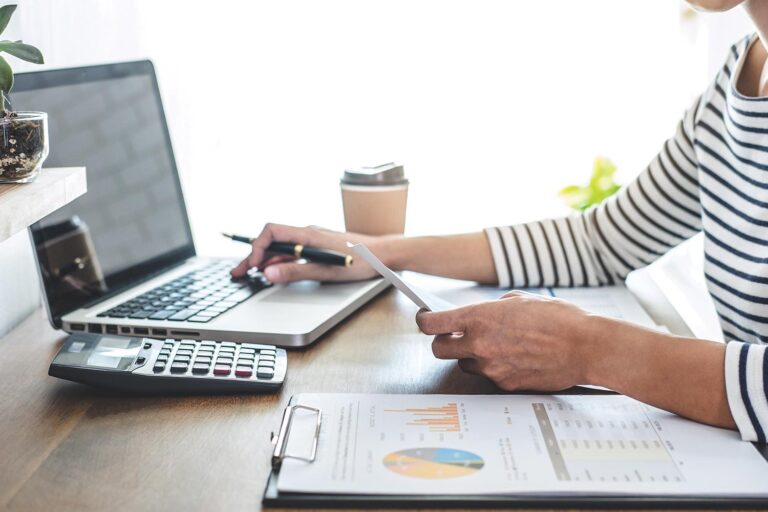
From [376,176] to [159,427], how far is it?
639mm

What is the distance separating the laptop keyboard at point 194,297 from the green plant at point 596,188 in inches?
30.9

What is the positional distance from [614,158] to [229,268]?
1.01 m

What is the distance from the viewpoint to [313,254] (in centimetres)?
118

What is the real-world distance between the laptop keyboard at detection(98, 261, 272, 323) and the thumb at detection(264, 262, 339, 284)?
0.02 meters

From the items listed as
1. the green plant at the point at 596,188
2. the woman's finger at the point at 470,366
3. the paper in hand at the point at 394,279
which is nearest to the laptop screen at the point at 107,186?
the paper in hand at the point at 394,279

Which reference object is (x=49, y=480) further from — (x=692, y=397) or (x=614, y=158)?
(x=614, y=158)

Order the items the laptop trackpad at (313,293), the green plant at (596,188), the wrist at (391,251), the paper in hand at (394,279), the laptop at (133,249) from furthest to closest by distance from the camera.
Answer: the green plant at (596,188)
the wrist at (391,251)
the laptop trackpad at (313,293)
the laptop at (133,249)
the paper in hand at (394,279)

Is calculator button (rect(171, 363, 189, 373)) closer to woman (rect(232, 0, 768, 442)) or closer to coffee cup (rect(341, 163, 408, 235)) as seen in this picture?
woman (rect(232, 0, 768, 442))

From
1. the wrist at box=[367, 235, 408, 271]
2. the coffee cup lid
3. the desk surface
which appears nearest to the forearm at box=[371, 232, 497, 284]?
the wrist at box=[367, 235, 408, 271]

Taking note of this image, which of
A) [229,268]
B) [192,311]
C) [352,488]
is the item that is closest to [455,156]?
[229,268]

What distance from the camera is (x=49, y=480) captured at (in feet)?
2.26

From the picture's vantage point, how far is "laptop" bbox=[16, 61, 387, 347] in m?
1.00

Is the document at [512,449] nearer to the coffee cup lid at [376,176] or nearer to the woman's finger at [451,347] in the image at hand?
the woman's finger at [451,347]

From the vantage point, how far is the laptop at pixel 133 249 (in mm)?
1005
